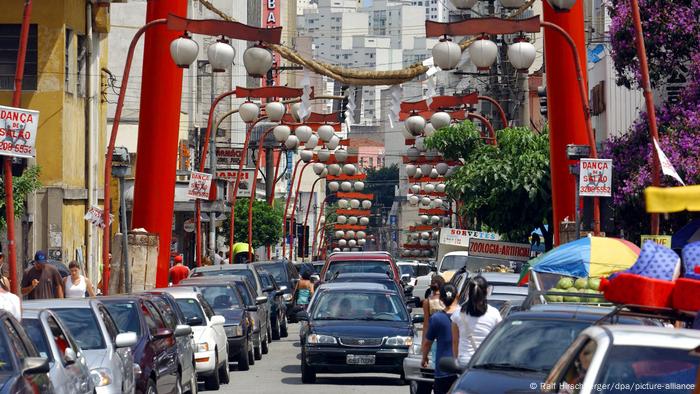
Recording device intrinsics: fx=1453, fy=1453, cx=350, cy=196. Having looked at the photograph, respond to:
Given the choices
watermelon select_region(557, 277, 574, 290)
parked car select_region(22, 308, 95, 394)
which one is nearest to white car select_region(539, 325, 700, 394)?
parked car select_region(22, 308, 95, 394)

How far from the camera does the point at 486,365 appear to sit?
12016 millimetres

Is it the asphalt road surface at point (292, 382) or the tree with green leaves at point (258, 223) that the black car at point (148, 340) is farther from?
the tree with green leaves at point (258, 223)

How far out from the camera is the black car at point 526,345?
1180cm

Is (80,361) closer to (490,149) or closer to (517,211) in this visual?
(517,211)

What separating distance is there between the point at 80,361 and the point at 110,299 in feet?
14.1

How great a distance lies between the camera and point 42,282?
24.1 metres

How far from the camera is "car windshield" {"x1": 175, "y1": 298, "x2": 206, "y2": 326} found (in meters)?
21.9

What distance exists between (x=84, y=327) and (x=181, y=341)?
2.84 metres

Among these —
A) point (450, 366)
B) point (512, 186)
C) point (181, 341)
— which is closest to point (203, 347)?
point (181, 341)

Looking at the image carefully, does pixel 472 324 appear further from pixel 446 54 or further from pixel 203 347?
pixel 446 54

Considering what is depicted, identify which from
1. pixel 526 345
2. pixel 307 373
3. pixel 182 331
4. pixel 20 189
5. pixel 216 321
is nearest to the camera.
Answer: pixel 526 345

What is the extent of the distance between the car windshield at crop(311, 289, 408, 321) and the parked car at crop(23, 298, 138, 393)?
7207 millimetres

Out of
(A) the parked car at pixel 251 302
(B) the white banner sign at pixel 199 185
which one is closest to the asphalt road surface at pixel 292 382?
(A) the parked car at pixel 251 302

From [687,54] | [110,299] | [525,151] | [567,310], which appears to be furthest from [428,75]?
[567,310]
